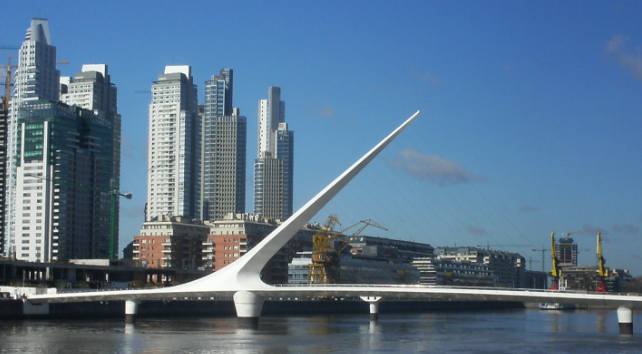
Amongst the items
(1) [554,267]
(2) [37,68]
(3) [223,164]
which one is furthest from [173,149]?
(1) [554,267]

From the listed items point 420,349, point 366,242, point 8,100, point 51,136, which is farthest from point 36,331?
point 366,242

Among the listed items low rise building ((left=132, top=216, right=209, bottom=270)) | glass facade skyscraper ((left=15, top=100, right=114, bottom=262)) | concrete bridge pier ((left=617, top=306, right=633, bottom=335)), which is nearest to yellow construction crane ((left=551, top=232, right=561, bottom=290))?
low rise building ((left=132, top=216, right=209, bottom=270))

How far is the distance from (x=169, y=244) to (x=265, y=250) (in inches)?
2855

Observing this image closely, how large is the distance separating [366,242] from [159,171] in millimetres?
32864

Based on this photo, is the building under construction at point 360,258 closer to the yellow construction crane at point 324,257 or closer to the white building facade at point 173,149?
the yellow construction crane at point 324,257

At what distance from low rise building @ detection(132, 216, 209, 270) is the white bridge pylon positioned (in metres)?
68.9

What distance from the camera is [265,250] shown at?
46656 millimetres

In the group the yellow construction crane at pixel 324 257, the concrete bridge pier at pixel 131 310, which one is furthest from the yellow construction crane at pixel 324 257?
the concrete bridge pier at pixel 131 310

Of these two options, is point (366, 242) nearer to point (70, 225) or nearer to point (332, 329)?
point (70, 225)

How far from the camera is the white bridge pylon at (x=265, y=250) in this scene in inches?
1826

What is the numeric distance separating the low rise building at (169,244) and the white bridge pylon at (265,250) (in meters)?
68.9

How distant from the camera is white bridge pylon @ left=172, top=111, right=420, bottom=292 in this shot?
152ft

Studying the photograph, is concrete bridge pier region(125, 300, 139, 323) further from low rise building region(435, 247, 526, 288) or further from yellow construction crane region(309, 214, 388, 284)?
low rise building region(435, 247, 526, 288)

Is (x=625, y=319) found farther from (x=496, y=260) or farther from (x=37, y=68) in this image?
(x=496, y=260)
